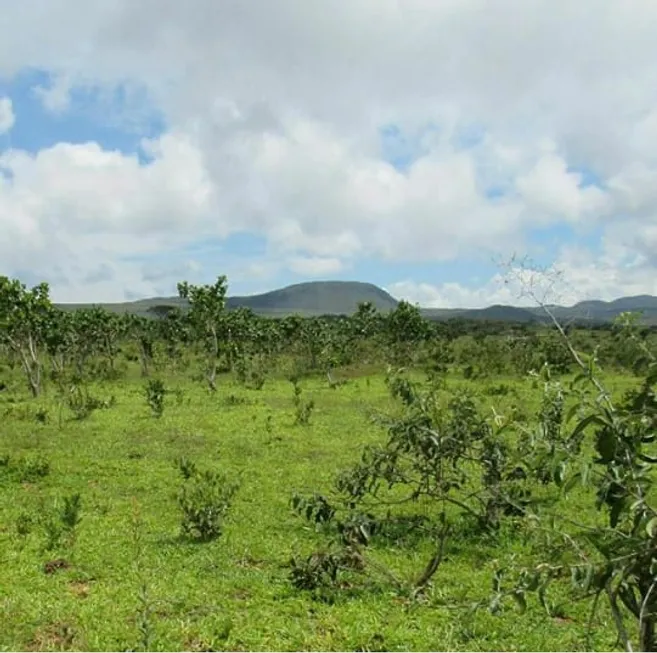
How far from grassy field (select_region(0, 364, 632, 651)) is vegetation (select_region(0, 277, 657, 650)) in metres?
0.03

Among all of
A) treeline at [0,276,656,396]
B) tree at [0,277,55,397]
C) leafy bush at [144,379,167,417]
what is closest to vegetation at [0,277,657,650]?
leafy bush at [144,379,167,417]

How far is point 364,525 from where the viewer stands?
625cm

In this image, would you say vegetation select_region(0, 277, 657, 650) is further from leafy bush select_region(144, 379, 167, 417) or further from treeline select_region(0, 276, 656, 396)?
treeline select_region(0, 276, 656, 396)

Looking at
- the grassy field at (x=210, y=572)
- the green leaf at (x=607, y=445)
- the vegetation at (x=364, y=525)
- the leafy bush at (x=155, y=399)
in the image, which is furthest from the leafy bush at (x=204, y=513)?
the leafy bush at (x=155, y=399)

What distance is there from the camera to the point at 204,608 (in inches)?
281

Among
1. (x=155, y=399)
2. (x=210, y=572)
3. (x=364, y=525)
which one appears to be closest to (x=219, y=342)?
(x=155, y=399)

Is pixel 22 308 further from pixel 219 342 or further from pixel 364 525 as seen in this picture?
pixel 364 525

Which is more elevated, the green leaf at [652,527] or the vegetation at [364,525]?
the green leaf at [652,527]

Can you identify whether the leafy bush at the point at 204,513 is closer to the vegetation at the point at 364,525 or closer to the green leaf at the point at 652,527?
the vegetation at the point at 364,525

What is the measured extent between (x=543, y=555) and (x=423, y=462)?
15.5 feet

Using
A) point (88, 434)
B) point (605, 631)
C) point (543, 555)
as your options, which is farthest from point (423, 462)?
point (88, 434)

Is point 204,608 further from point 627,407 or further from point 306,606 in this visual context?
point 627,407

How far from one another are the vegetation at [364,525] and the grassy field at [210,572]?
34 mm

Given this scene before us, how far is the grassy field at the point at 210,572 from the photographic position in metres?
6.54
